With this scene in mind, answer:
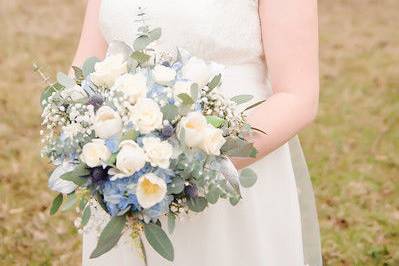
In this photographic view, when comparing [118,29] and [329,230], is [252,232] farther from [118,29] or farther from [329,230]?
[329,230]

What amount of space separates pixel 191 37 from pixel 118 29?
0.31m

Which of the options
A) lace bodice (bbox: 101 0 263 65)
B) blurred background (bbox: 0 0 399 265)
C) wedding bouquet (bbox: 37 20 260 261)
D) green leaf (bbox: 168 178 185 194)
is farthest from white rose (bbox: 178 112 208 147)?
blurred background (bbox: 0 0 399 265)

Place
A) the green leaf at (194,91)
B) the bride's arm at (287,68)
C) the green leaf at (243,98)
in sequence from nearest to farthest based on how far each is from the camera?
1. the green leaf at (194,91)
2. the green leaf at (243,98)
3. the bride's arm at (287,68)

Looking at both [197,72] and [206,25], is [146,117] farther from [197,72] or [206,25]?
[206,25]

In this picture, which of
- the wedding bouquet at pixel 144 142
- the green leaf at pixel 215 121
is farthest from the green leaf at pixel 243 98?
the green leaf at pixel 215 121

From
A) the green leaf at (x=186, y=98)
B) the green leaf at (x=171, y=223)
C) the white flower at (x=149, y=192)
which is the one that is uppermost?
the green leaf at (x=186, y=98)

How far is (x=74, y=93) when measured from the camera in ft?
6.97

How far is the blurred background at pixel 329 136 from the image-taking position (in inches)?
206

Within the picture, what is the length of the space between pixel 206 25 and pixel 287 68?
317mm

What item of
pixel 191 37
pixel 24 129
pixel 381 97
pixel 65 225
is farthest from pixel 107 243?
pixel 381 97

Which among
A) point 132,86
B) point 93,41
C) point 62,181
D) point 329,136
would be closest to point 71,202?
point 62,181

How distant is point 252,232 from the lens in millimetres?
2760

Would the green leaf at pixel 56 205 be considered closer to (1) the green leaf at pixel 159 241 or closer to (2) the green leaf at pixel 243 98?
(1) the green leaf at pixel 159 241

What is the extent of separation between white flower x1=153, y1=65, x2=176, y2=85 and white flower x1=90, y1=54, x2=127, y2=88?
108mm
